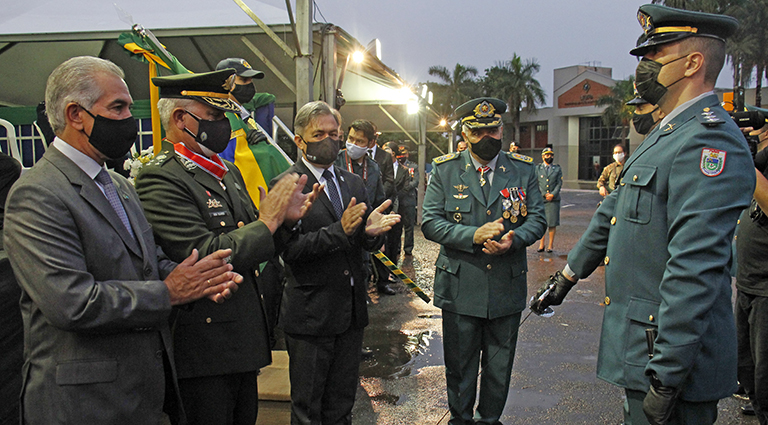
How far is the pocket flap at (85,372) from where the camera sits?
1680 mm

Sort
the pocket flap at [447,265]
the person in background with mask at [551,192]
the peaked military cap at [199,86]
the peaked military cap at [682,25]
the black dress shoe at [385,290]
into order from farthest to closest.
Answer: the person in background with mask at [551,192]
the black dress shoe at [385,290]
the pocket flap at [447,265]
the peaked military cap at [199,86]
the peaked military cap at [682,25]

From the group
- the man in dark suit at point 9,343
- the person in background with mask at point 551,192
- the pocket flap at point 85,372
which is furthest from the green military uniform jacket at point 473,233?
the person in background with mask at point 551,192

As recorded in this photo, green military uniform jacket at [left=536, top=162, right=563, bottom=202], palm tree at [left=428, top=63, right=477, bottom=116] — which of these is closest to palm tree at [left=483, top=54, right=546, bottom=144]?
palm tree at [left=428, top=63, right=477, bottom=116]

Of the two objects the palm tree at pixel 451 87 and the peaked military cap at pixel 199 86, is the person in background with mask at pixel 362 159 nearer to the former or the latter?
the peaked military cap at pixel 199 86

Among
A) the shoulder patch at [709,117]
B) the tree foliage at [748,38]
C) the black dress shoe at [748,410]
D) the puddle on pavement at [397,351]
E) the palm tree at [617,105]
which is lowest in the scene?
the black dress shoe at [748,410]

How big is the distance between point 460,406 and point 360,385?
1176 millimetres

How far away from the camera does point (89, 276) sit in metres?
1.69

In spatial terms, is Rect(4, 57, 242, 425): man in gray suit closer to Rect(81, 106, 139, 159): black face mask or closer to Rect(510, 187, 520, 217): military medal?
Rect(81, 106, 139, 159): black face mask

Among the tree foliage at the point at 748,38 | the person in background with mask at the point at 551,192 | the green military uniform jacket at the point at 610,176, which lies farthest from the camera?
the tree foliage at the point at 748,38

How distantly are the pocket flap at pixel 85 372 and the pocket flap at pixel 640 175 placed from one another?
2.16 meters

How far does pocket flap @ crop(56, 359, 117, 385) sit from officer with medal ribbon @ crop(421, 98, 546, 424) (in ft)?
7.01

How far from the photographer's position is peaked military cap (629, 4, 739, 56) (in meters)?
2.05

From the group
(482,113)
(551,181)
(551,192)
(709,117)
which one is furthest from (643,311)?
(551,181)

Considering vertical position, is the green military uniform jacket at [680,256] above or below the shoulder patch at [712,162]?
below
